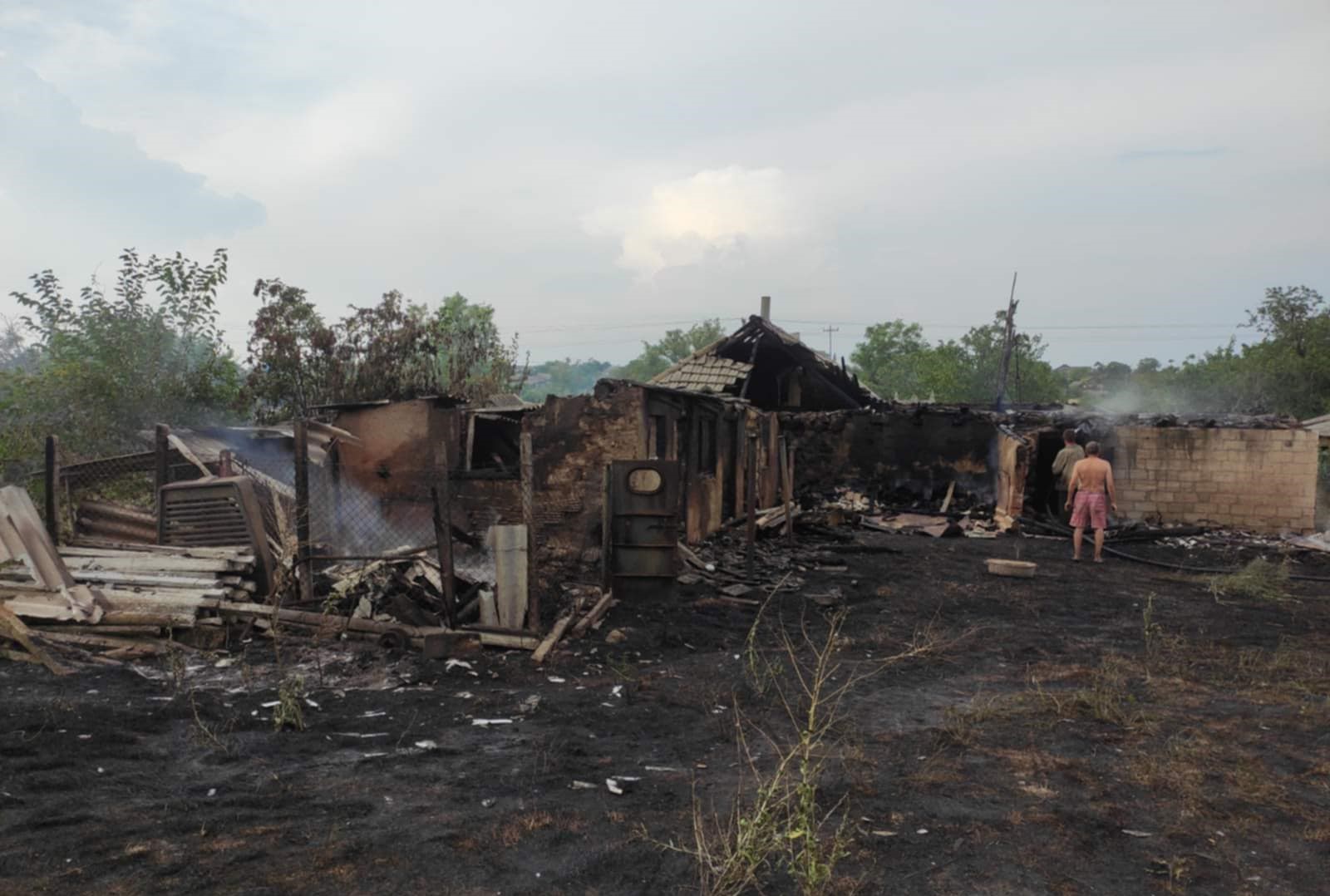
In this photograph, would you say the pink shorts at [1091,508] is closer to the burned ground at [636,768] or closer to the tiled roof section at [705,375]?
the burned ground at [636,768]

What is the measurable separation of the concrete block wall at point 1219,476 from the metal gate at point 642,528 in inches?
510

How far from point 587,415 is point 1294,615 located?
26.9 ft

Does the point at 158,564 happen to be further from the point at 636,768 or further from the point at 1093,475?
the point at 1093,475

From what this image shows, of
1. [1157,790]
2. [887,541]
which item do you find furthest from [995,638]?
[887,541]

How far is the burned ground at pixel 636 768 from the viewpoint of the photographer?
346 centimetres

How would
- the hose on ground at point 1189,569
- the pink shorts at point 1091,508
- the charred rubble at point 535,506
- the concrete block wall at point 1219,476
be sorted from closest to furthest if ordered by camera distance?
1. the charred rubble at point 535,506
2. the hose on ground at point 1189,569
3. the pink shorts at point 1091,508
4. the concrete block wall at point 1219,476

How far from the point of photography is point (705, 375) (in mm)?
19734

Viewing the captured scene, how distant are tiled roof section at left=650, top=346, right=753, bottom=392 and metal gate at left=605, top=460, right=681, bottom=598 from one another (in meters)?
10.3

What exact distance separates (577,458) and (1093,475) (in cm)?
745

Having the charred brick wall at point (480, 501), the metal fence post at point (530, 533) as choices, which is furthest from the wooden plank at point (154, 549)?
the charred brick wall at point (480, 501)

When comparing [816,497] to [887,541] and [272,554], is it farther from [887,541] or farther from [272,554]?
[272,554]

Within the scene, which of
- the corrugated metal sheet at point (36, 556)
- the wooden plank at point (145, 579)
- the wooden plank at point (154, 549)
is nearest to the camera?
the corrugated metal sheet at point (36, 556)

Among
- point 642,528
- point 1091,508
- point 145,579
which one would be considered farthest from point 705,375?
point 145,579

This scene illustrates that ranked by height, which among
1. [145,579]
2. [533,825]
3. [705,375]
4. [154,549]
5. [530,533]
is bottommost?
[533,825]
